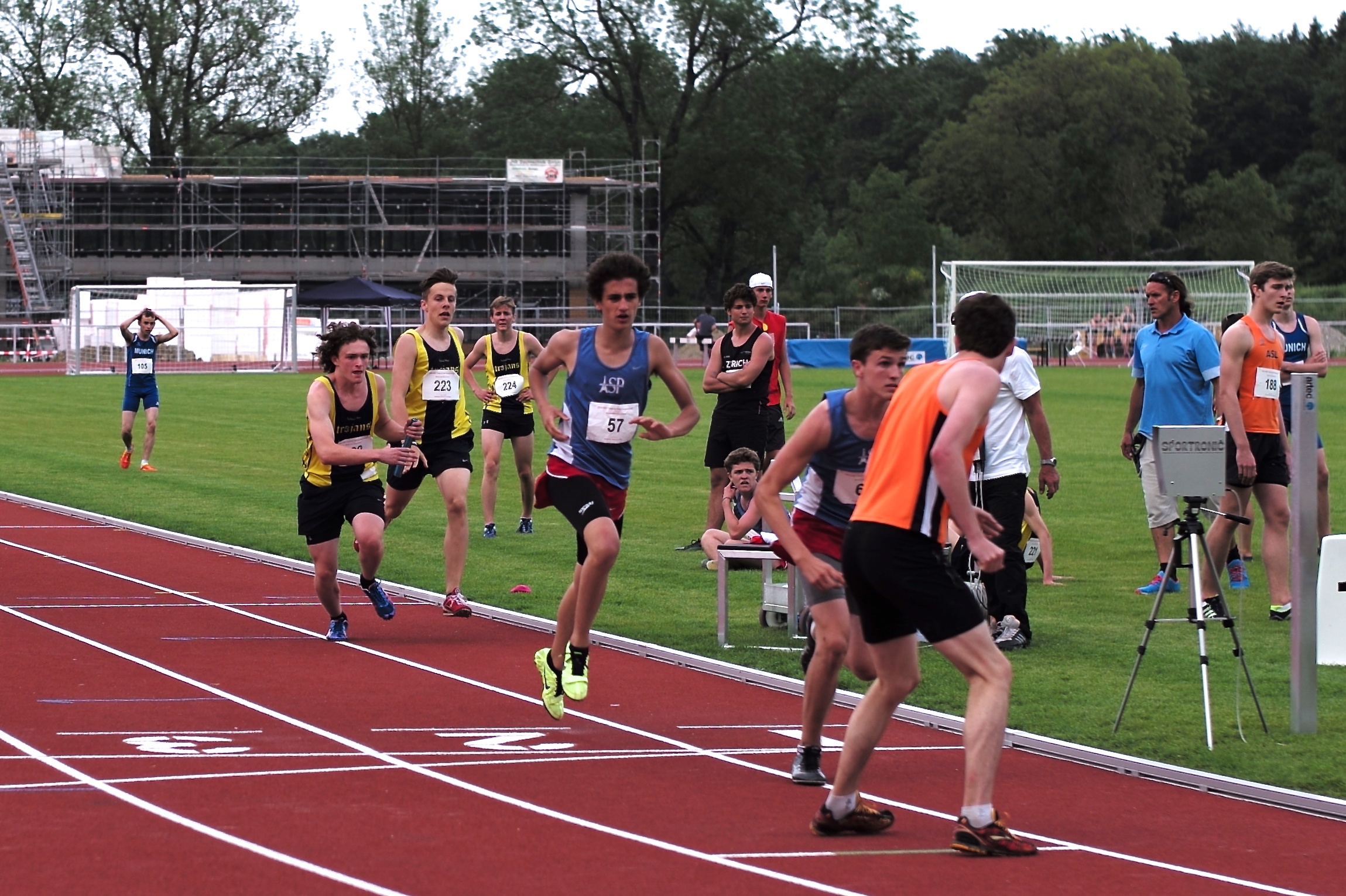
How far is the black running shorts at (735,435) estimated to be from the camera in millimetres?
12945

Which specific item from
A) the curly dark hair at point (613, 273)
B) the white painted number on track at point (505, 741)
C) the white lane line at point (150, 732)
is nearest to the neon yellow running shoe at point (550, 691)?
the white painted number on track at point (505, 741)

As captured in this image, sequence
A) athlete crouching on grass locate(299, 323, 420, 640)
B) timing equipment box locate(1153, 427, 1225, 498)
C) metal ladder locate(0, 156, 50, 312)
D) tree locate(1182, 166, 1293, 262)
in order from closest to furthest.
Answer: timing equipment box locate(1153, 427, 1225, 498), athlete crouching on grass locate(299, 323, 420, 640), metal ladder locate(0, 156, 50, 312), tree locate(1182, 166, 1293, 262)

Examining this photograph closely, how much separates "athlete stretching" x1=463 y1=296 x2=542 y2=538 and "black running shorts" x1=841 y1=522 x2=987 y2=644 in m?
8.48

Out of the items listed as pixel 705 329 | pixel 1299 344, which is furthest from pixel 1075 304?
pixel 1299 344

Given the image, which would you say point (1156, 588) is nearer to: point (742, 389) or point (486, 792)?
point (742, 389)

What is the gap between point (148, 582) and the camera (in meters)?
12.2

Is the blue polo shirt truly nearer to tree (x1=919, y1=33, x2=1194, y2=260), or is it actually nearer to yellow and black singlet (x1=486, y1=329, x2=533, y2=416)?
yellow and black singlet (x1=486, y1=329, x2=533, y2=416)

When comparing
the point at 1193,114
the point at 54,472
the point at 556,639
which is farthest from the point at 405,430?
the point at 1193,114

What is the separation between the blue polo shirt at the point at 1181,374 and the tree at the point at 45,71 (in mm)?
69817

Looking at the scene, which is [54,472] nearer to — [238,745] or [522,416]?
[522,416]

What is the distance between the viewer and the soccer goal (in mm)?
48062

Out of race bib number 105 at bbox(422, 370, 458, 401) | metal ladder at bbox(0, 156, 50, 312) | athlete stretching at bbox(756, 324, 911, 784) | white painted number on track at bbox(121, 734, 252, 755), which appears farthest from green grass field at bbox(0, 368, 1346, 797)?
metal ladder at bbox(0, 156, 50, 312)

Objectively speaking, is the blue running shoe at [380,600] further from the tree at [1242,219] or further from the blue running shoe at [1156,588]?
the tree at [1242,219]

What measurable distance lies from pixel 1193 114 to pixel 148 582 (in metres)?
77.0
